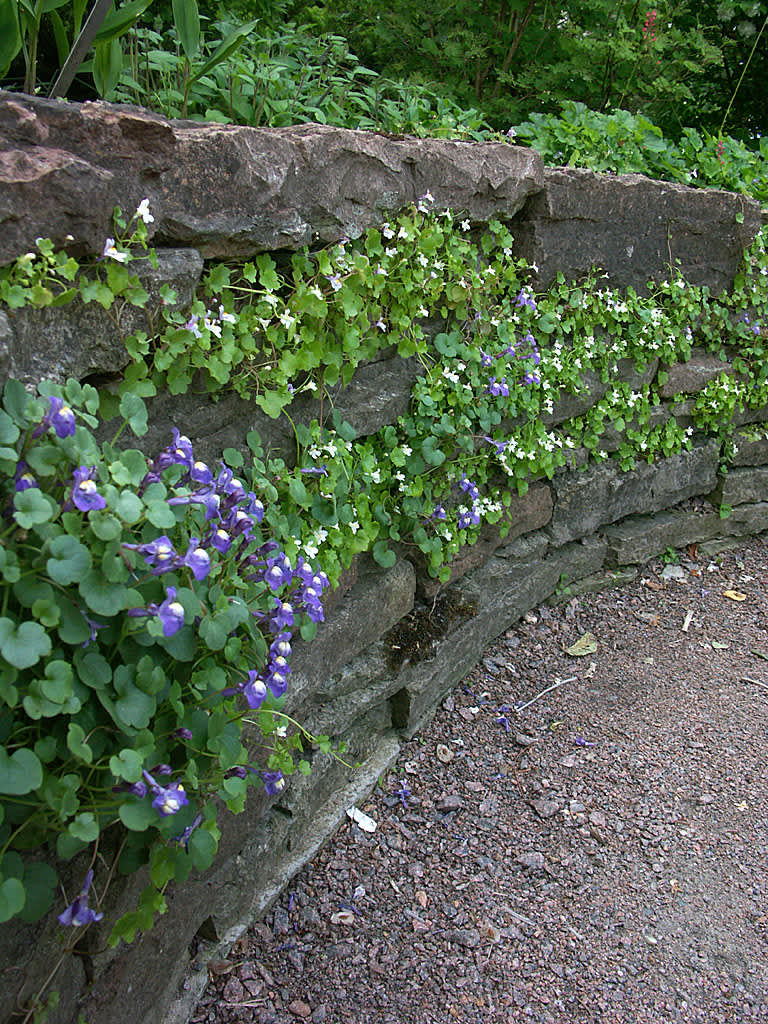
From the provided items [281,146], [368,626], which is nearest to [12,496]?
[281,146]

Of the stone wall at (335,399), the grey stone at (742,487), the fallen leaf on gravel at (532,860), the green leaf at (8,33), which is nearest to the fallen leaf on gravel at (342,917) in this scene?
the stone wall at (335,399)

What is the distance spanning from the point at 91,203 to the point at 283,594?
0.79 metres

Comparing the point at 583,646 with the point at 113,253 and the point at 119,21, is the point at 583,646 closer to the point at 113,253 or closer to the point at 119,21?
the point at 113,253

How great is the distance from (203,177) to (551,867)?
177cm

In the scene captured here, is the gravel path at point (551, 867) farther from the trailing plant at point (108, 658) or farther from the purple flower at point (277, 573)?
the purple flower at point (277, 573)

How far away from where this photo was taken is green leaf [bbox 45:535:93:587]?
3.36ft

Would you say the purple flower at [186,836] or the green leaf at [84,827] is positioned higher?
Result: the green leaf at [84,827]

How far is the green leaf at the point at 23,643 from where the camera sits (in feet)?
3.17

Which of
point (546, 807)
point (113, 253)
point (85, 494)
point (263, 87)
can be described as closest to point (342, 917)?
point (546, 807)

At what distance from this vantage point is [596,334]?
2.96m

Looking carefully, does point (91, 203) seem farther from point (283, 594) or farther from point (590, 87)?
point (590, 87)

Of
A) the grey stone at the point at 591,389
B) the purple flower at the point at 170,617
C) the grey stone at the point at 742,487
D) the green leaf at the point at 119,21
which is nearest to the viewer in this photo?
the purple flower at the point at 170,617

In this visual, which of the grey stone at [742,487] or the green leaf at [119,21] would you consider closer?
the green leaf at [119,21]

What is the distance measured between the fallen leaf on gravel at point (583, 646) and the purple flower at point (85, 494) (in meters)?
2.16
